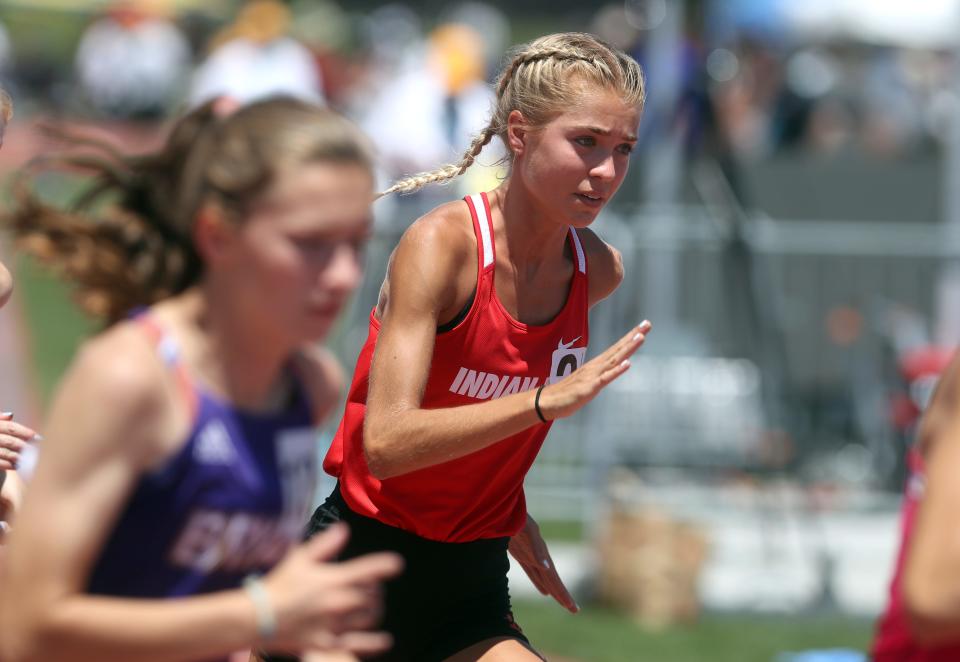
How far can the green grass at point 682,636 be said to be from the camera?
23.6 feet

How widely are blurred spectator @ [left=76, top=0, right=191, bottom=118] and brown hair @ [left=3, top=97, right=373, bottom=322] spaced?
21137mm

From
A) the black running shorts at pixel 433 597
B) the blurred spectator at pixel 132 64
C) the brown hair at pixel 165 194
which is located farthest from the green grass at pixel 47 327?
the brown hair at pixel 165 194

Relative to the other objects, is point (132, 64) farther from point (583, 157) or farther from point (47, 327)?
point (583, 157)

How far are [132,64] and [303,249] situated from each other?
21860mm

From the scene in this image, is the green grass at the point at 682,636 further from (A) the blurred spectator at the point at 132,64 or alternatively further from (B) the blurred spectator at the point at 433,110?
(A) the blurred spectator at the point at 132,64

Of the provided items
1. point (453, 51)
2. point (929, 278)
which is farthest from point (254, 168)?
point (453, 51)

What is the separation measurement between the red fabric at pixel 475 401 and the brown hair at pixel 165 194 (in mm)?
1199

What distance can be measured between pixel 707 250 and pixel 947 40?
338 inches

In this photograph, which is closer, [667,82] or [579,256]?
[579,256]

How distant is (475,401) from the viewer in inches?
144

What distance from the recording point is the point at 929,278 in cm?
900

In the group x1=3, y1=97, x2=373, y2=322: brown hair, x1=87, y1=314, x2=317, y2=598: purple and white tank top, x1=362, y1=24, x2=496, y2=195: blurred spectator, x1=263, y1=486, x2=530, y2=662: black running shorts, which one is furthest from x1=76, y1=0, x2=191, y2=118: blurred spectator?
x1=87, y1=314, x2=317, y2=598: purple and white tank top

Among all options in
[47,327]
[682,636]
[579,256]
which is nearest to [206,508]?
[579,256]

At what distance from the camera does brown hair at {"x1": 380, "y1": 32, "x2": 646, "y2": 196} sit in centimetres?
368
